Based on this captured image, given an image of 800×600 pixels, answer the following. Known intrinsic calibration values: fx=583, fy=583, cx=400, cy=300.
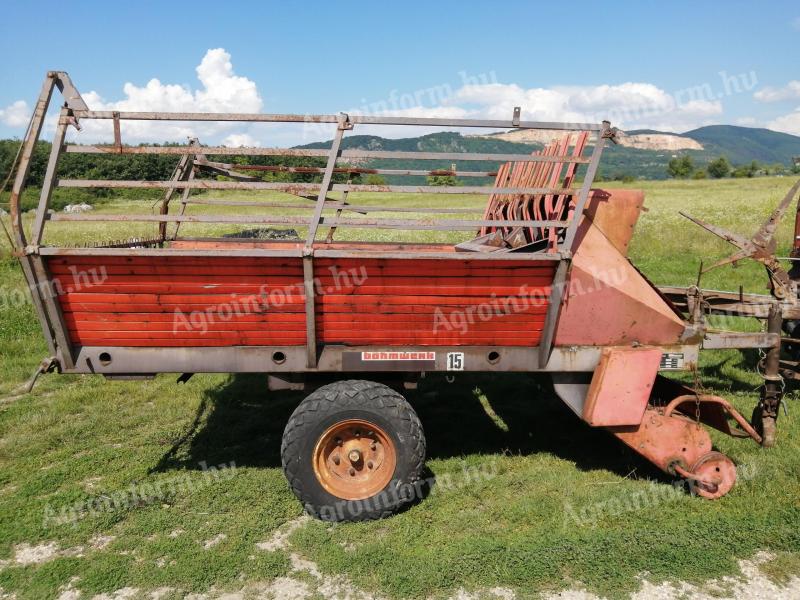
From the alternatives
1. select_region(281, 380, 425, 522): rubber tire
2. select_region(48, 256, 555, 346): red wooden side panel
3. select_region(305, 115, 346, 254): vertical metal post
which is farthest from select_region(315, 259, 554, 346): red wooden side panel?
select_region(281, 380, 425, 522): rubber tire

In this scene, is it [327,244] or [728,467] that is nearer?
[728,467]

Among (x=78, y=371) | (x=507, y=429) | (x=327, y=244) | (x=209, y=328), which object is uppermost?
(x=327, y=244)

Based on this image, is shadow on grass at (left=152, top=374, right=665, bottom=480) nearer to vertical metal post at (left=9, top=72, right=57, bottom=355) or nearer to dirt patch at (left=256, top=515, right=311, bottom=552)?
Result: dirt patch at (left=256, top=515, right=311, bottom=552)

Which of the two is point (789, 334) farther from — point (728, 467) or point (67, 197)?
point (67, 197)

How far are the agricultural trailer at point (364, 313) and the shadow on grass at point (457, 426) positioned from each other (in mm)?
722

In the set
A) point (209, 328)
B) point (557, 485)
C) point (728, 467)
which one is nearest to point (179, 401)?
point (209, 328)

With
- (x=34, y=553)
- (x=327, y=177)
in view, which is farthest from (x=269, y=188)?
(x=34, y=553)

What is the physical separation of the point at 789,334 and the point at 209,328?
250 inches

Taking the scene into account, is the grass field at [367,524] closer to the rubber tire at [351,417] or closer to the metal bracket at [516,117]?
the rubber tire at [351,417]

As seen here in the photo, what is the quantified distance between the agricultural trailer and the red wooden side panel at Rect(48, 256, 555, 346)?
0.01m

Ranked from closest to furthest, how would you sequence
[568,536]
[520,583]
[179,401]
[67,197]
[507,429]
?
[520,583] → [568,536] → [507,429] → [179,401] → [67,197]

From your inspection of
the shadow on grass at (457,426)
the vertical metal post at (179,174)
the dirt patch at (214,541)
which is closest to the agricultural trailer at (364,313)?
the dirt patch at (214,541)

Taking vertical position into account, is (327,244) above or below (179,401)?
above

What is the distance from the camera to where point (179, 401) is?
6.55 meters
